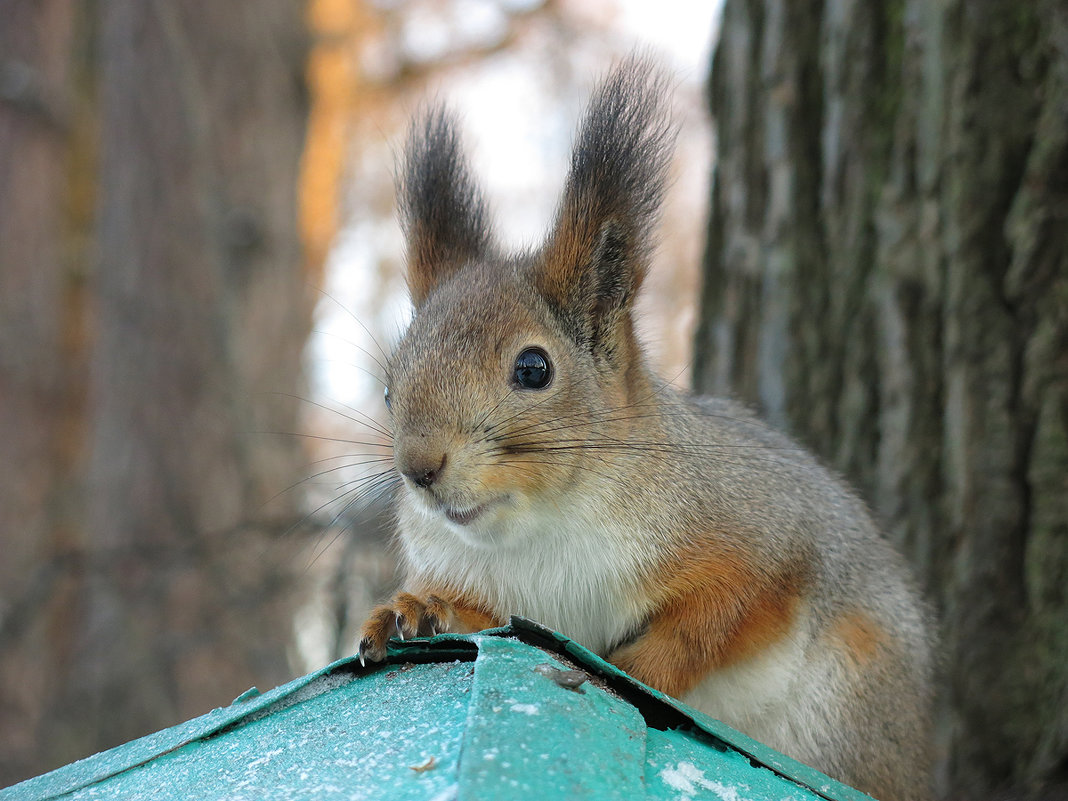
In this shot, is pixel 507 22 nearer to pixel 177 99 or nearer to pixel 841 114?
pixel 177 99

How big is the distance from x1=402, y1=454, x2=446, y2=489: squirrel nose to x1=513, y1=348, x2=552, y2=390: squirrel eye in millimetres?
261

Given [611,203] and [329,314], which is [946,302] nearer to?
[611,203]

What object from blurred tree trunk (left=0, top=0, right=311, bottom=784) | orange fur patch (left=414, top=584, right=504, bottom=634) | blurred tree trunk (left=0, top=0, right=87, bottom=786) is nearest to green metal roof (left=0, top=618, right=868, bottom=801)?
orange fur patch (left=414, top=584, right=504, bottom=634)

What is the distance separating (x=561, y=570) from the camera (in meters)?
1.90

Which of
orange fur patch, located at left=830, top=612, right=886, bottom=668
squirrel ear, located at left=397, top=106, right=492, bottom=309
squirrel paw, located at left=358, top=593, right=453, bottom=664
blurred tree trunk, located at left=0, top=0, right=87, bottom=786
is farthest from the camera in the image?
blurred tree trunk, located at left=0, top=0, right=87, bottom=786

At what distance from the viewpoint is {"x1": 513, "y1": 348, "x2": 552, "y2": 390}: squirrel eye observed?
6.14 feet

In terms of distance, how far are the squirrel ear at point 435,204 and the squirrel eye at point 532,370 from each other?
48 cm

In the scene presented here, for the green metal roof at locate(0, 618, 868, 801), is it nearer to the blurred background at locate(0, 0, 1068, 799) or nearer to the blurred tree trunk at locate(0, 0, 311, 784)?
the blurred background at locate(0, 0, 1068, 799)

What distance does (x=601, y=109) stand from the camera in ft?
6.26

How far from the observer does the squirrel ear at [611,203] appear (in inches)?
75.2

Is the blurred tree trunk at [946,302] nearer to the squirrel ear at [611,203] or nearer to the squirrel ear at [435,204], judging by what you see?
the squirrel ear at [611,203]

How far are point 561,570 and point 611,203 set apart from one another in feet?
2.35

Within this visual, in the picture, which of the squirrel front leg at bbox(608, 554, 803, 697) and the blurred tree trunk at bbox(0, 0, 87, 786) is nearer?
the squirrel front leg at bbox(608, 554, 803, 697)

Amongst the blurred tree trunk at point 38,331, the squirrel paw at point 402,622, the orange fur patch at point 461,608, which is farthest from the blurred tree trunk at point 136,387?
the squirrel paw at point 402,622
